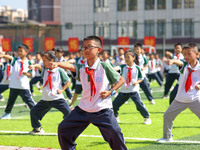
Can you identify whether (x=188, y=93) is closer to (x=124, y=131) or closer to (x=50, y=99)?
(x=124, y=131)

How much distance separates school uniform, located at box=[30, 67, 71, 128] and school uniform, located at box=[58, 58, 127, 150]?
302 centimetres

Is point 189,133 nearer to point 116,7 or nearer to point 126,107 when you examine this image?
point 126,107

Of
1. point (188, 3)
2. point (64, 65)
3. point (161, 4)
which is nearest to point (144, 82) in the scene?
point (64, 65)

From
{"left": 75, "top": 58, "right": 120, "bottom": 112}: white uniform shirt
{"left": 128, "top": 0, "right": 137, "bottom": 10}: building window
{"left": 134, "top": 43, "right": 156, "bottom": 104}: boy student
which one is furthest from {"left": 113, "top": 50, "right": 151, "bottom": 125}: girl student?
{"left": 128, "top": 0, "right": 137, "bottom": 10}: building window

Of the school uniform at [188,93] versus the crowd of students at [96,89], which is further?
the school uniform at [188,93]

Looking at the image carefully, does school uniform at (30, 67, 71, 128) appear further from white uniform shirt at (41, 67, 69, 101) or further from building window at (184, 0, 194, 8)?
building window at (184, 0, 194, 8)

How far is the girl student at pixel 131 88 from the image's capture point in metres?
10.3

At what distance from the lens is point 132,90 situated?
1044 cm

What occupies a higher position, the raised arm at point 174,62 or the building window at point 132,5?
the building window at point 132,5

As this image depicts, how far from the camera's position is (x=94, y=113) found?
5.96 meters

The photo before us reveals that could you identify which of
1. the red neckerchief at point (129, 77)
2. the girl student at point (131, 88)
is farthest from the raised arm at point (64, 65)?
the red neckerchief at point (129, 77)

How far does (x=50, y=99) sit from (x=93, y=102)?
10.5 feet

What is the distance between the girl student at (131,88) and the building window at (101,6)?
46.8 metres

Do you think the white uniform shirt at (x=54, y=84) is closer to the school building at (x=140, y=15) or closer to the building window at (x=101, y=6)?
the school building at (x=140, y=15)
